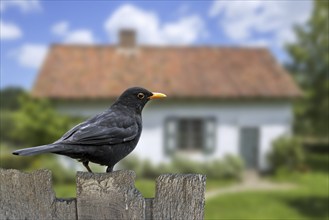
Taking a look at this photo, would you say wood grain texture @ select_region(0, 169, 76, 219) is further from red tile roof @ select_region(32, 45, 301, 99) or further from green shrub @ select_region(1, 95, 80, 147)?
red tile roof @ select_region(32, 45, 301, 99)

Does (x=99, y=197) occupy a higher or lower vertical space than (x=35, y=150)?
lower

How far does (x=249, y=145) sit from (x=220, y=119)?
150 centimetres

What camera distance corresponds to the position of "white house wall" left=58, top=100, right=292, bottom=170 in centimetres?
1334

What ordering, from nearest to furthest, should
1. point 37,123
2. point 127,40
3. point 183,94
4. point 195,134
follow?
point 37,123, point 183,94, point 195,134, point 127,40

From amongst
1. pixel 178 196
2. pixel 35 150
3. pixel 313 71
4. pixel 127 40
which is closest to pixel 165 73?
pixel 127 40

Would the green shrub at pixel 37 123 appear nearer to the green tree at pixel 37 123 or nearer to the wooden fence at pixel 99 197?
the green tree at pixel 37 123

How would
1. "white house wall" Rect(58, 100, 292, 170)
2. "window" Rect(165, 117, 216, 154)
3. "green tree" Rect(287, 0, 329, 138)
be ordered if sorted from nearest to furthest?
A: "white house wall" Rect(58, 100, 292, 170), "window" Rect(165, 117, 216, 154), "green tree" Rect(287, 0, 329, 138)

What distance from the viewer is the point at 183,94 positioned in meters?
12.9

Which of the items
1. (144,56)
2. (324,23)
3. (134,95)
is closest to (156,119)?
(144,56)

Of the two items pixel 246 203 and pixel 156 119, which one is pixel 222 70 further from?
pixel 246 203

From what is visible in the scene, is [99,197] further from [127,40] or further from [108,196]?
[127,40]

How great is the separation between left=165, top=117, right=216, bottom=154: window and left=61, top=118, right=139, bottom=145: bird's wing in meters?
11.4

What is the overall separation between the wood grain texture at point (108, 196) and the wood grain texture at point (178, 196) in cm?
8

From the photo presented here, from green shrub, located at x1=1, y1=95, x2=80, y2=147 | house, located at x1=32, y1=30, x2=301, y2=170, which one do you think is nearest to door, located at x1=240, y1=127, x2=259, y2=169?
house, located at x1=32, y1=30, x2=301, y2=170
